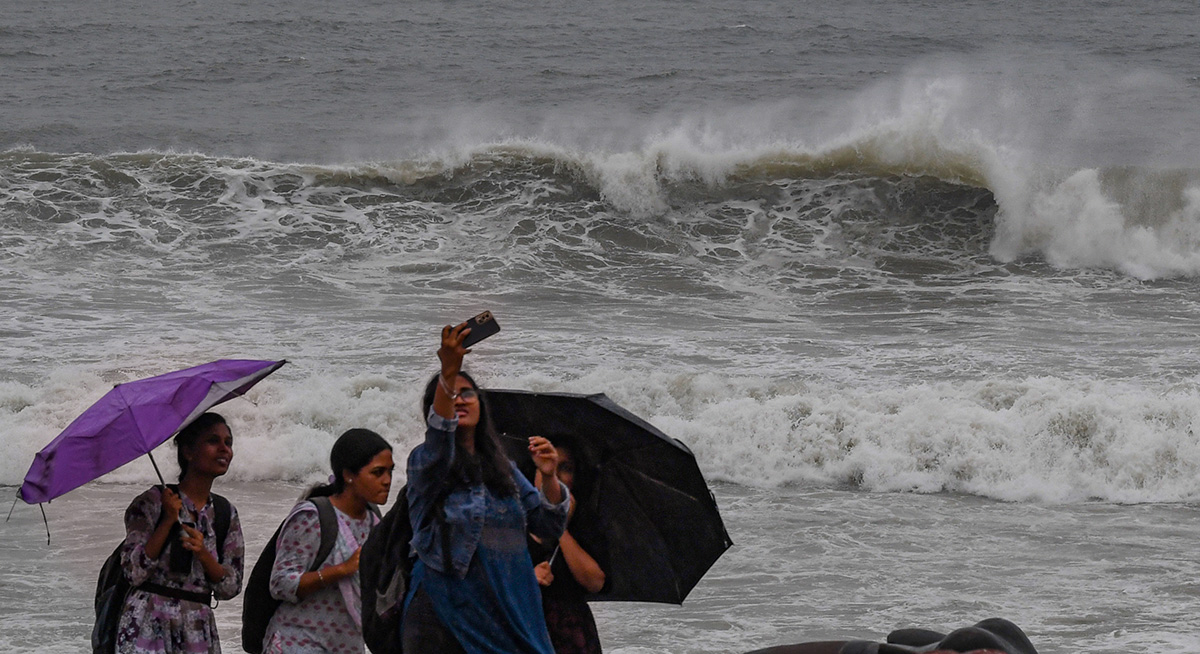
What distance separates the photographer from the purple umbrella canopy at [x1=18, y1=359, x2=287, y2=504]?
4.05m

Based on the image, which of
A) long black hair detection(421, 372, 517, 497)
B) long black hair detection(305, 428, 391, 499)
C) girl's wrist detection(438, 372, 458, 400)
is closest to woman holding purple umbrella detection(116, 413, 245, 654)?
long black hair detection(305, 428, 391, 499)

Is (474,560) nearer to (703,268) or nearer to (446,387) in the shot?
(446,387)

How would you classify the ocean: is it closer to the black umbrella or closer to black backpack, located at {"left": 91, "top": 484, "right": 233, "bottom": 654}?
black backpack, located at {"left": 91, "top": 484, "right": 233, "bottom": 654}

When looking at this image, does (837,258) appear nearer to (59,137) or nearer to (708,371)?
(708,371)

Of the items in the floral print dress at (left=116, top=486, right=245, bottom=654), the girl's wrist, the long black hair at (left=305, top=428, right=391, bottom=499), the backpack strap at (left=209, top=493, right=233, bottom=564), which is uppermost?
the girl's wrist

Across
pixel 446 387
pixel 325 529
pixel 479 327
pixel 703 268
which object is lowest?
pixel 703 268

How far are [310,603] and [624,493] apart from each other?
86 cm

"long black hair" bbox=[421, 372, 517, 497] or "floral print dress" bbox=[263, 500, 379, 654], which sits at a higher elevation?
"long black hair" bbox=[421, 372, 517, 497]

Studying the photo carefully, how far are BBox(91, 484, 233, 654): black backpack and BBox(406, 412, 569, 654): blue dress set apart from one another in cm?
107

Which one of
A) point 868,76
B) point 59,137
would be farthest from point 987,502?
point 868,76

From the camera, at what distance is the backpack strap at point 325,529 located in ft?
12.8

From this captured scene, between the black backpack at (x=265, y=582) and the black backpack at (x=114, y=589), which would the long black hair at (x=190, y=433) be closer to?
the black backpack at (x=114, y=589)

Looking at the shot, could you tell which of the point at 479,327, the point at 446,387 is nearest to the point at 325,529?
the point at 446,387

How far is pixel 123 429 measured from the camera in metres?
4.09
